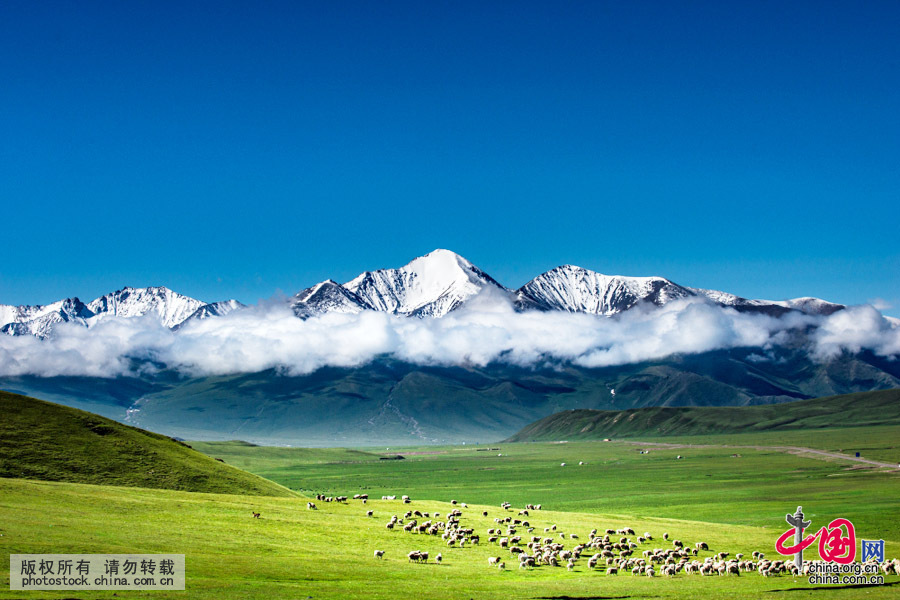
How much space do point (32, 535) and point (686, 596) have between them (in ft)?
107

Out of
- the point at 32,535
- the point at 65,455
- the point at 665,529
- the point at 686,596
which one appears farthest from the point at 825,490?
the point at 32,535

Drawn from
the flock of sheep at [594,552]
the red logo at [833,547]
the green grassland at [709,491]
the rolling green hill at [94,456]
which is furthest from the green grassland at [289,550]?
the green grassland at [709,491]

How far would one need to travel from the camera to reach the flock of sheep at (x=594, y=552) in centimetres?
4609

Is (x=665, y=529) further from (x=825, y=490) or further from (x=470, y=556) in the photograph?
(x=825, y=490)

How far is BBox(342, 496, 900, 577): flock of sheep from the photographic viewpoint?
151 ft

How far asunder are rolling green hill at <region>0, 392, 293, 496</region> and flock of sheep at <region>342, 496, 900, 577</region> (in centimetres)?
2173

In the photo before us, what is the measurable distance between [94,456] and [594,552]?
48.0 metres

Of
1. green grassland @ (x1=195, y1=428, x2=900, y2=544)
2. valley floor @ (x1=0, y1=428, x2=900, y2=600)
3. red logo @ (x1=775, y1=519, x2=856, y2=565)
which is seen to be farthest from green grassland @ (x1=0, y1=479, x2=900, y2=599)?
green grassland @ (x1=195, y1=428, x2=900, y2=544)

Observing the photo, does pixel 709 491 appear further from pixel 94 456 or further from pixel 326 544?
pixel 326 544

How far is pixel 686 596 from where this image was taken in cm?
3744

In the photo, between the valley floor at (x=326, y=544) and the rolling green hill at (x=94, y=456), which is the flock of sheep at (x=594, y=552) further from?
the rolling green hill at (x=94, y=456)

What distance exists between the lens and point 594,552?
53.3 metres

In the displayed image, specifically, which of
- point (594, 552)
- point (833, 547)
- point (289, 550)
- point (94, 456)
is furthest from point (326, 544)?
point (94, 456)

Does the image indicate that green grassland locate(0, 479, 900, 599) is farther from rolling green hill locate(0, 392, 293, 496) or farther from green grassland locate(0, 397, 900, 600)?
rolling green hill locate(0, 392, 293, 496)
